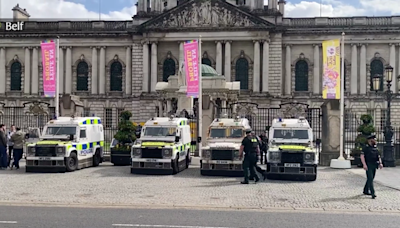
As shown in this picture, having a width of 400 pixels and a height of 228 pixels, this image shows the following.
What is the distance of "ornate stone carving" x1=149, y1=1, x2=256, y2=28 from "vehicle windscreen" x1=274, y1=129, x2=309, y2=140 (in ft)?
105

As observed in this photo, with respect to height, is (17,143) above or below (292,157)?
above

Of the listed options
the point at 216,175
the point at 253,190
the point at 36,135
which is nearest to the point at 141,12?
the point at 36,135

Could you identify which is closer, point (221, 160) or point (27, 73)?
point (221, 160)

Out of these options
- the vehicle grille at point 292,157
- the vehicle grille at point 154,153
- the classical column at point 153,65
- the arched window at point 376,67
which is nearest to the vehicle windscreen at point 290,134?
the vehicle grille at point 292,157

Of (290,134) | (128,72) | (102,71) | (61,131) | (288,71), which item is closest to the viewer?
(290,134)

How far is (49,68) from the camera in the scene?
95.2ft

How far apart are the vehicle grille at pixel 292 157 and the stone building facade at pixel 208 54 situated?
3196 centimetres

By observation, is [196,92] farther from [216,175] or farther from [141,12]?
[141,12]

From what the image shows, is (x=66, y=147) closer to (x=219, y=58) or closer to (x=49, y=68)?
(x=49, y=68)

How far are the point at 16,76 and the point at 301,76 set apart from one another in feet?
109

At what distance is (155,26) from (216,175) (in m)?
34.7

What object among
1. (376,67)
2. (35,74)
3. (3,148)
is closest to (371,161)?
(3,148)

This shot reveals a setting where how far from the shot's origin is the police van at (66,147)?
19.3 metres

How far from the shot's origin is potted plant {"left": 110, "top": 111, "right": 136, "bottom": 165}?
75.3 ft
